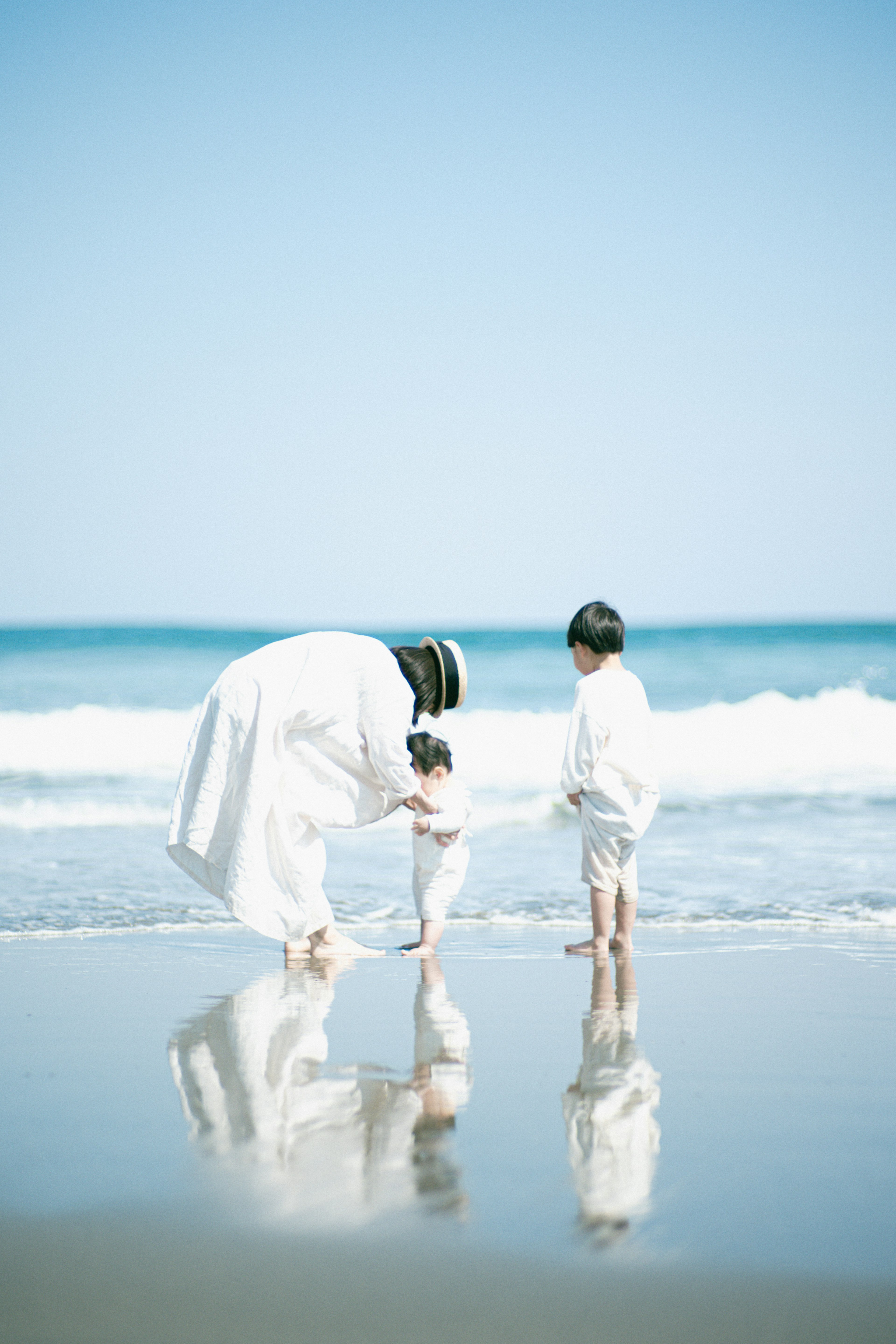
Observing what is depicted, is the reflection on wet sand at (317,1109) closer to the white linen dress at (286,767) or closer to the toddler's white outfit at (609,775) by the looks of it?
the white linen dress at (286,767)

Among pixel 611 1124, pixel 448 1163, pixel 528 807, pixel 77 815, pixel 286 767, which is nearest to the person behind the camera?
pixel 448 1163

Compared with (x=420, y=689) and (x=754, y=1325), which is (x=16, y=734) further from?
(x=754, y=1325)

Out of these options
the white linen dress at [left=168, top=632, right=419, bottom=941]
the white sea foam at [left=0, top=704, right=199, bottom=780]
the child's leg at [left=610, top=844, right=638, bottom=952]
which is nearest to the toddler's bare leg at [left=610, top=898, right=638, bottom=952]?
the child's leg at [left=610, top=844, right=638, bottom=952]

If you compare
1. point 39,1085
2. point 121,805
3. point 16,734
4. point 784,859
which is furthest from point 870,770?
point 16,734

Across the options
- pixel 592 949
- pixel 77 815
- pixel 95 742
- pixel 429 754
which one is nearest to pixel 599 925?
pixel 592 949

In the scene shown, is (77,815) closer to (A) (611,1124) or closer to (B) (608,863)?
(B) (608,863)

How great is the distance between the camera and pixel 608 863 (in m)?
4.52

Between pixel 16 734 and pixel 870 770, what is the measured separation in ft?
38.7

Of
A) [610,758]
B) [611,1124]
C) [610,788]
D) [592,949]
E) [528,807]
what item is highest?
[610,758]

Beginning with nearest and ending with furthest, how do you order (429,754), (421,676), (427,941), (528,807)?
(421,676) < (427,941) < (429,754) < (528,807)

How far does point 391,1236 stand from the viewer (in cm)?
183

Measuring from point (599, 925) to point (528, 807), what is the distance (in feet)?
14.1

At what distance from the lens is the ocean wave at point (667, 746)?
35.6 ft

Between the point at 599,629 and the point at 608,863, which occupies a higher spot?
the point at 599,629
